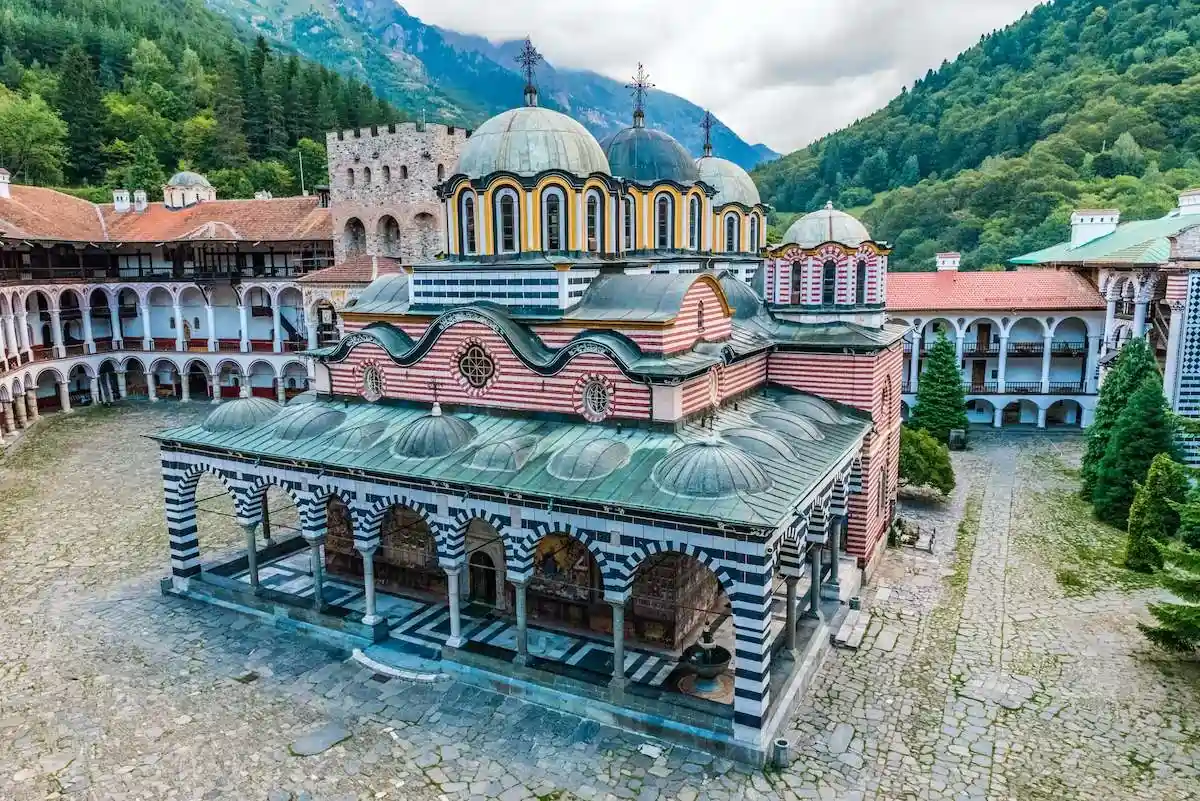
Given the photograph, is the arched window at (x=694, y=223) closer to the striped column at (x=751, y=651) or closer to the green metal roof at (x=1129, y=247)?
the striped column at (x=751, y=651)

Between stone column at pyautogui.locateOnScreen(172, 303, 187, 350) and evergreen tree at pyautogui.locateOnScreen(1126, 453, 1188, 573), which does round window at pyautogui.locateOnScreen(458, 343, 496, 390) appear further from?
stone column at pyautogui.locateOnScreen(172, 303, 187, 350)

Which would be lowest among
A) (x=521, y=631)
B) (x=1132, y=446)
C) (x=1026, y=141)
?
(x=521, y=631)

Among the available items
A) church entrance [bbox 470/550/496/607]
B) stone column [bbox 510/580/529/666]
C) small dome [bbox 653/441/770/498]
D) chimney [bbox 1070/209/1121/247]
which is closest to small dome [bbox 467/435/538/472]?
stone column [bbox 510/580/529/666]

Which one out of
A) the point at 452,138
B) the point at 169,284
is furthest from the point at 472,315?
the point at 169,284

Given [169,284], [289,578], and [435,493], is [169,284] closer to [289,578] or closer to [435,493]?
[289,578]

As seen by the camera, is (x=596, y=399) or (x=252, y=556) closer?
(x=596, y=399)

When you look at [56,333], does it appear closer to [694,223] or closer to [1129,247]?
[694,223]

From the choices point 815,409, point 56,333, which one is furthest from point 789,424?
point 56,333
